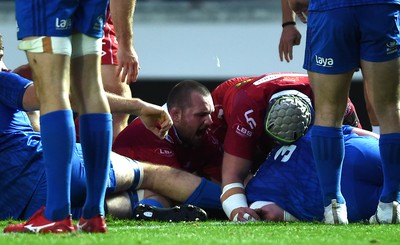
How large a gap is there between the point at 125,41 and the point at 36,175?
43.1 inches

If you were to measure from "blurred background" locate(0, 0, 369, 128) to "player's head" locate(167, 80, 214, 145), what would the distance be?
3.69m

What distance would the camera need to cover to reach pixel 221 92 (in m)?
6.69

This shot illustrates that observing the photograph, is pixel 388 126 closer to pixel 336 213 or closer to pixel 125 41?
pixel 336 213

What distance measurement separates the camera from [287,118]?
19.0 ft

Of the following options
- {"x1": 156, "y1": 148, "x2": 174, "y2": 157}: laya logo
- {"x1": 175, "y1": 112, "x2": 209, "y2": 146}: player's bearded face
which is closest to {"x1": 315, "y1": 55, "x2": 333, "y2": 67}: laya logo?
{"x1": 175, "y1": 112, "x2": 209, "y2": 146}: player's bearded face

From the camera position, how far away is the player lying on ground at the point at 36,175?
18.0ft

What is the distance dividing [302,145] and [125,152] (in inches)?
46.5

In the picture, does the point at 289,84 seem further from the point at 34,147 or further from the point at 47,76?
the point at 47,76

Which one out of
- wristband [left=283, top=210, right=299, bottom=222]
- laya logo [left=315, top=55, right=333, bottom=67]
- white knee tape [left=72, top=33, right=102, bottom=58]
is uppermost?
white knee tape [left=72, top=33, right=102, bottom=58]

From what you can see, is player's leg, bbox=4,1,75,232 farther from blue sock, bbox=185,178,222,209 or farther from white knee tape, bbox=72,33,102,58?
blue sock, bbox=185,178,222,209

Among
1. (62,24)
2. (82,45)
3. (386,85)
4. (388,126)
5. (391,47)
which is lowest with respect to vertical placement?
(388,126)

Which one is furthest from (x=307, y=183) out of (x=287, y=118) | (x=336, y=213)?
(x=336, y=213)

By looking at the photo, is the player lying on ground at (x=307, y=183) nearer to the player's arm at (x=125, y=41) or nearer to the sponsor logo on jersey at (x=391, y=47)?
the sponsor logo on jersey at (x=391, y=47)

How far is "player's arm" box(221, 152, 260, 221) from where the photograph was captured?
5625 millimetres
